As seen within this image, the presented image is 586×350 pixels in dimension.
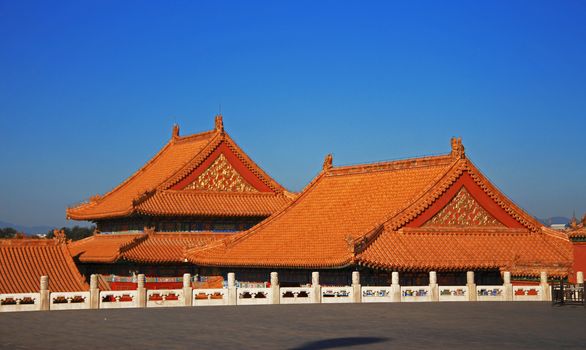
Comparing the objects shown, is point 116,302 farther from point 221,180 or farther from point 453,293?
point 221,180

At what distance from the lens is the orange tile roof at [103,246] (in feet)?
159

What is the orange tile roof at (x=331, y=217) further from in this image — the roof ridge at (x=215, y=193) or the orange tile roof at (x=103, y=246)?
the roof ridge at (x=215, y=193)

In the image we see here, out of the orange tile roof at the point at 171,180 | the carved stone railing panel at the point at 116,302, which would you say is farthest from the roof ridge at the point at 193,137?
the carved stone railing panel at the point at 116,302

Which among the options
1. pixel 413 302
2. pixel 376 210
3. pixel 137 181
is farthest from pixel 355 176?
pixel 137 181

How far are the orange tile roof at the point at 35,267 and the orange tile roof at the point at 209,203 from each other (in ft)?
14.9

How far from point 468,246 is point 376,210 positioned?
371 centimetres

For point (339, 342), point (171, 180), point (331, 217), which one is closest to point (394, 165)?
point (331, 217)

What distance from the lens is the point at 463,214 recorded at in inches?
1576

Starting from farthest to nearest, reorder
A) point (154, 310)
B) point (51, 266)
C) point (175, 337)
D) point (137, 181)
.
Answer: point (137, 181) → point (51, 266) → point (154, 310) → point (175, 337)

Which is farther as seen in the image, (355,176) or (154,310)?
(355,176)

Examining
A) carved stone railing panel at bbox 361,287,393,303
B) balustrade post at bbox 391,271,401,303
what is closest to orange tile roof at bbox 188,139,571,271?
carved stone railing panel at bbox 361,287,393,303

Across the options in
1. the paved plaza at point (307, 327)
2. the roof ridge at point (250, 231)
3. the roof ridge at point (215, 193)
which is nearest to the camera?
the paved plaza at point (307, 327)

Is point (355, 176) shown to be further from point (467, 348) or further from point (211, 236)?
point (467, 348)

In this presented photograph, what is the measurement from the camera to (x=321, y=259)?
1495 inches
